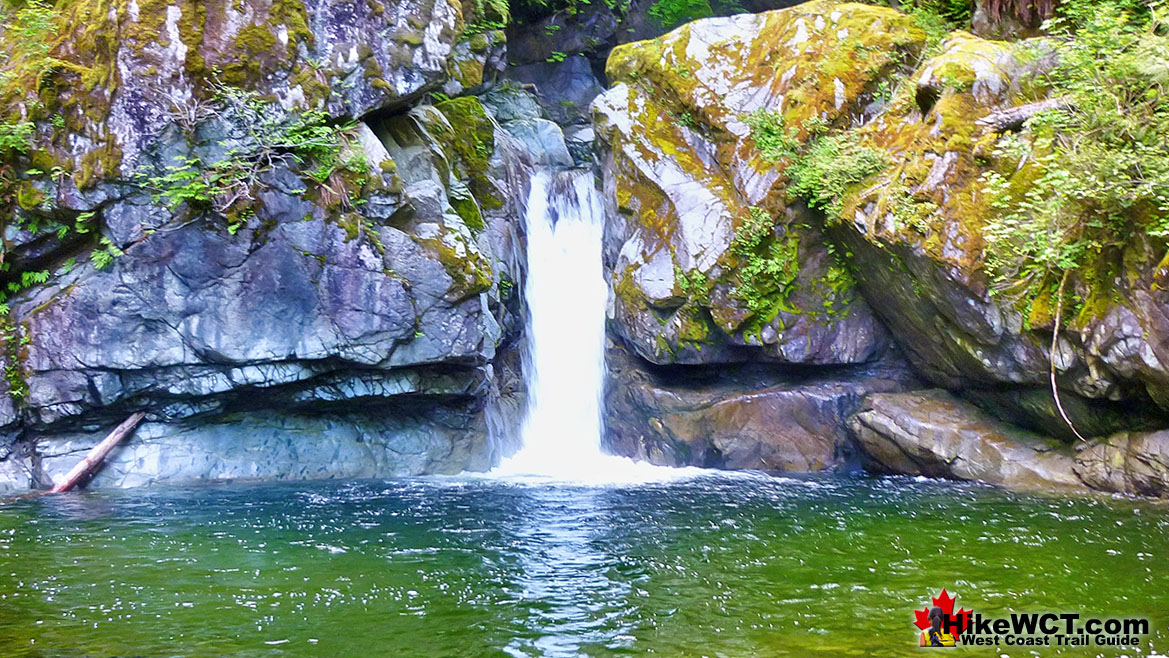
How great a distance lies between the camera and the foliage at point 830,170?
13766 millimetres

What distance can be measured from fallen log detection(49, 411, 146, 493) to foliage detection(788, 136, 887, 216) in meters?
12.1

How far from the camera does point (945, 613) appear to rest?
6.01 m

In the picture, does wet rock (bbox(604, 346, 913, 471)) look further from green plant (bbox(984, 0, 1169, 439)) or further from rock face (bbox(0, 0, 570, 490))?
green plant (bbox(984, 0, 1169, 439))

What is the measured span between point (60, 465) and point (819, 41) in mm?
15430

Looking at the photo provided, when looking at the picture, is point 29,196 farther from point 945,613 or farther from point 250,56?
point 945,613

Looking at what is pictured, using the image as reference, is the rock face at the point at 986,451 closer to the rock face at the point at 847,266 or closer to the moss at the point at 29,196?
the rock face at the point at 847,266

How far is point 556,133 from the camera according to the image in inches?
822

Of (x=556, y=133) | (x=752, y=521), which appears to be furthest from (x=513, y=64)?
(x=752, y=521)

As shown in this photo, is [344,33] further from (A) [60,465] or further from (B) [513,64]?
(B) [513,64]

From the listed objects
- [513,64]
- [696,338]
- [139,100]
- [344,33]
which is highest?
[513,64]

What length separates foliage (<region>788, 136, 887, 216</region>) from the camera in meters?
13.8

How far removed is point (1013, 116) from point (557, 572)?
30.7 feet

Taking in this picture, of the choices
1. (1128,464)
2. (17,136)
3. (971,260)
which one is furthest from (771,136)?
(17,136)

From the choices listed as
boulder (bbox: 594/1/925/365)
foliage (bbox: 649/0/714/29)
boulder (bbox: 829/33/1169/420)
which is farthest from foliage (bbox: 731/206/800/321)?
foliage (bbox: 649/0/714/29)
